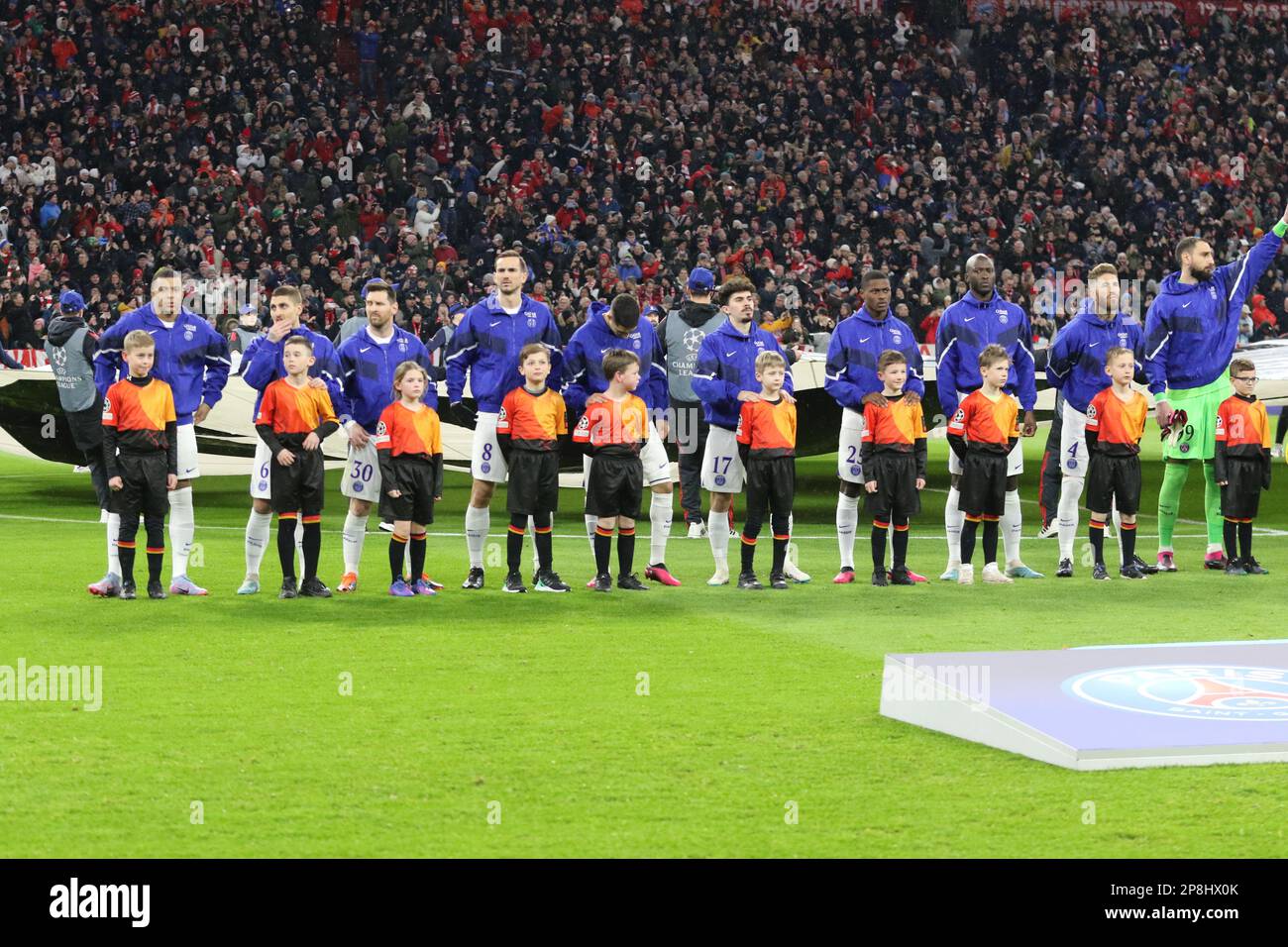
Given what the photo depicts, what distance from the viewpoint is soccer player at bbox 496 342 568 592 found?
9.14 m

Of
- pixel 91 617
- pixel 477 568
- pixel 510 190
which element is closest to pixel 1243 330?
pixel 510 190

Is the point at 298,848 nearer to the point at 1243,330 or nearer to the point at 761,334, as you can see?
the point at 761,334

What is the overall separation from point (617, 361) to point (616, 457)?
56 centimetres

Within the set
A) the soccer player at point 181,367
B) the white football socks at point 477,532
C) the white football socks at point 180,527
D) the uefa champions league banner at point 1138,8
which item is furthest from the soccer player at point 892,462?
the uefa champions league banner at point 1138,8

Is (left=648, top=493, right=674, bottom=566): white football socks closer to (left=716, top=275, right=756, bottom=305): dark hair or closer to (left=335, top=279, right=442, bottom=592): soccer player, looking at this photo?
(left=716, top=275, right=756, bottom=305): dark hair

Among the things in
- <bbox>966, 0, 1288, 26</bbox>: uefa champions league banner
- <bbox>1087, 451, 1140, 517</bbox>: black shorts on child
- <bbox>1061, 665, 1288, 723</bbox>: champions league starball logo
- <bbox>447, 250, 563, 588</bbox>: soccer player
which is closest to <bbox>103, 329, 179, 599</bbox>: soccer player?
<bbox>447, 250, 563, 588</bbox>: soccer player

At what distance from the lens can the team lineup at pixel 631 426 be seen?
8.97m

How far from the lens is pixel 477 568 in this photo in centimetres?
946

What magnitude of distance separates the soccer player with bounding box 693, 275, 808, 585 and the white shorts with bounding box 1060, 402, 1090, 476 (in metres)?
1.88

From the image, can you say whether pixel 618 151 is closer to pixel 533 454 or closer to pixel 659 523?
pixel 659 523

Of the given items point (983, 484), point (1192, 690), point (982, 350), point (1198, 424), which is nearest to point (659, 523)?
point (983, 484)

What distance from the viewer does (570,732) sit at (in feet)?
19.1

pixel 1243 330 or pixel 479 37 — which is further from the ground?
pixel 479 37

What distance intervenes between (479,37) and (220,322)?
10859 mm
